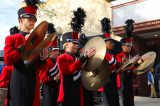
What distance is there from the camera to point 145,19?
16906 millimetres

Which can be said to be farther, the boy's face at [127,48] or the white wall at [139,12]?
the white wall at [139,12]

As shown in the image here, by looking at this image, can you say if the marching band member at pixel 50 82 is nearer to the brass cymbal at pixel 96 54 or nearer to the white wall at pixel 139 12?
the brass cymbal at pixel 96 54

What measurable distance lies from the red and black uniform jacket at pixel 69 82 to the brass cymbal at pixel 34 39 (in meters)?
1.58

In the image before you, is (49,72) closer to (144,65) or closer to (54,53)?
(54,53)

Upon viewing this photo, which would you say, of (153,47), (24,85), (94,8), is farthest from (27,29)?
(94,8)

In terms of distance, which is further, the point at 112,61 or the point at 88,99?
the point at 88,99

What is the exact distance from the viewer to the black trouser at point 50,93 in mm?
6684

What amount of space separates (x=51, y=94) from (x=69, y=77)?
1181mm

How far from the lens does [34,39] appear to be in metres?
3.98

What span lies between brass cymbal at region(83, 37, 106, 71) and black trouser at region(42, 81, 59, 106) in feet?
4.26

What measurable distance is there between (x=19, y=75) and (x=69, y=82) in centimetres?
166

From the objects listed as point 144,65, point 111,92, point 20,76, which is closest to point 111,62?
point 111,92

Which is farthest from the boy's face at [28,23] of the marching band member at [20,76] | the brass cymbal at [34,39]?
the brass cymbal at [34,39]

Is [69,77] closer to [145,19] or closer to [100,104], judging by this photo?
[100,104]
